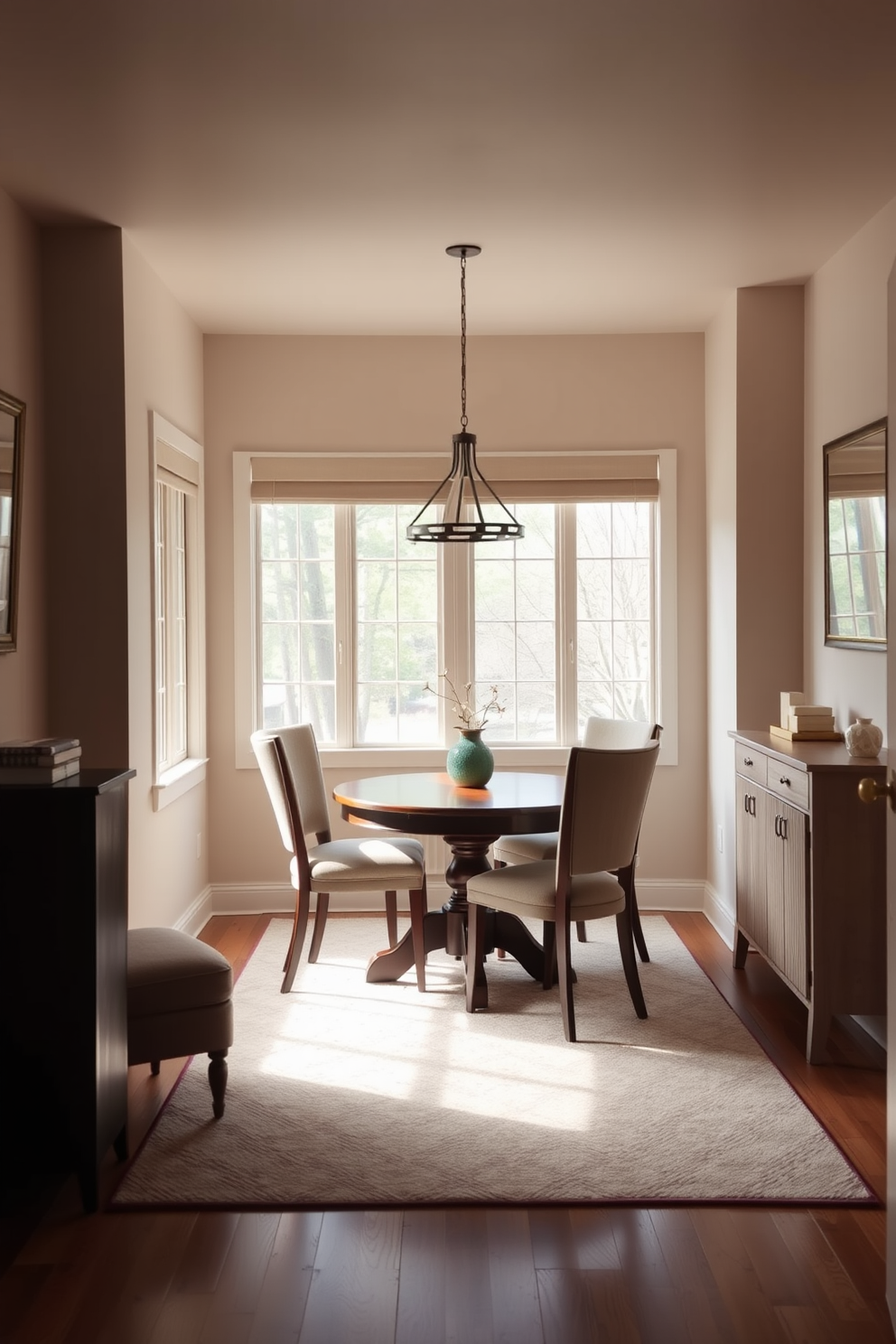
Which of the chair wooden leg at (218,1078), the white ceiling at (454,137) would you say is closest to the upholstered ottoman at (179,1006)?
the chair wooden leg at (218,1078)

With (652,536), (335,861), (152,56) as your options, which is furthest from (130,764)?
(652,536)

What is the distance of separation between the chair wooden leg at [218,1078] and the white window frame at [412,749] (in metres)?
2.45

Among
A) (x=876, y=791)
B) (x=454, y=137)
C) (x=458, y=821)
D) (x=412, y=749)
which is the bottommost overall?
(x=458, y=821)


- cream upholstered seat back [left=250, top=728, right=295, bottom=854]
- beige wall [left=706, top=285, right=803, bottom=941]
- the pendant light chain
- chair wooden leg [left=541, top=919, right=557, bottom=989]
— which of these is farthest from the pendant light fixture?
chair wooden leg [left=541, top=919, right=557, bottom=989]

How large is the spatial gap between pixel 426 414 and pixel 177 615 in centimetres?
153

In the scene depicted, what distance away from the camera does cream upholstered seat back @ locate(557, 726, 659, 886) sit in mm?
3840

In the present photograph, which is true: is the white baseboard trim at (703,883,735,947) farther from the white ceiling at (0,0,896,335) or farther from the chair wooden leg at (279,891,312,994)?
the white ceiling at (0,0,896,335)

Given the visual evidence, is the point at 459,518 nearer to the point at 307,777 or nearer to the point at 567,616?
the point at 307,777

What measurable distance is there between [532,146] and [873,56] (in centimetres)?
96

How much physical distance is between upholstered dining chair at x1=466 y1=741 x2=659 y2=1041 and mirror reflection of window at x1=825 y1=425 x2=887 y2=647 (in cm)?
88

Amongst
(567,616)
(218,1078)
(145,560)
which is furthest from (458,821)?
(567,616)

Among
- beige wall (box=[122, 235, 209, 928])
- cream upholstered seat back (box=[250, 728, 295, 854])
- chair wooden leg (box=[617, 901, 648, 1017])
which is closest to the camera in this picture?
chair wooden leg (box=[617, 901, 648, 1017])

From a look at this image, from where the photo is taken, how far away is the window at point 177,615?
184 inches

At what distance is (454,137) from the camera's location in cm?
334
